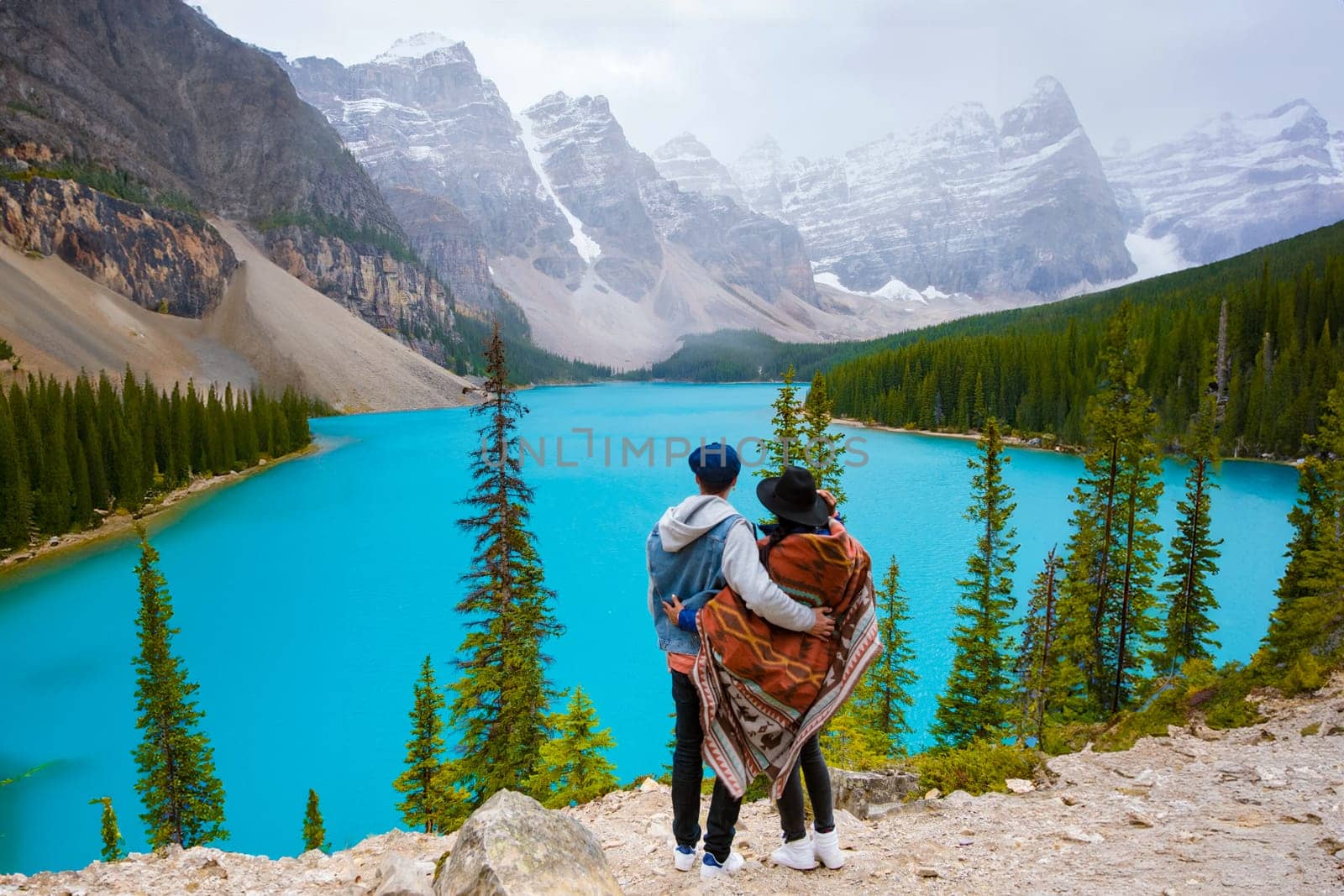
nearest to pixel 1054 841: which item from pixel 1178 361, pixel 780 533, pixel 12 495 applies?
pixel 780 533

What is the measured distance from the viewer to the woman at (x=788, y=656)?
128 inches

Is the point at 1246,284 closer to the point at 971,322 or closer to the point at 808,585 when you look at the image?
the point at 971,322

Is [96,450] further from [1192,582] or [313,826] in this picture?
[1192,582]

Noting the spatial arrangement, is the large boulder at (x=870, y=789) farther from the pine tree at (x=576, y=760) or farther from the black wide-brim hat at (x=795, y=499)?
the pine tree at (x=576, y=760)

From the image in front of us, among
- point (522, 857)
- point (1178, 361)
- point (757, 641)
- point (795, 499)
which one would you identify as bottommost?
point (522, 857)

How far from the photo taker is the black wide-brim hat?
3.21 meters

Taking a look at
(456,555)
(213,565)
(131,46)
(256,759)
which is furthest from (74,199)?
(256,759)

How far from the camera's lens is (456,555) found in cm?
2780

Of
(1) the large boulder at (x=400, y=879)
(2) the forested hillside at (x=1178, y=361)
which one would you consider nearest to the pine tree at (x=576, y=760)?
(1) the large boulder at (x=400, y=879)

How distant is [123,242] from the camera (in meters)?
83.6

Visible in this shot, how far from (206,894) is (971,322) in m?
121

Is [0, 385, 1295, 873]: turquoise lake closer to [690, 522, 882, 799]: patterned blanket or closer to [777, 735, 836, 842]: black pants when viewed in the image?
[777, 735, 836, 842]: black pants

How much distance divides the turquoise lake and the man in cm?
1059

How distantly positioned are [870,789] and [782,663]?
2.97 meters
